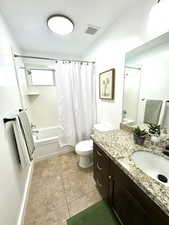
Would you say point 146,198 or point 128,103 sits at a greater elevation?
point 128,103

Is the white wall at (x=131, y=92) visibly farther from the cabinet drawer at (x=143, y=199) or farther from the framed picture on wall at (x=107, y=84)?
the cabinet drawer at (x=143, y=199)

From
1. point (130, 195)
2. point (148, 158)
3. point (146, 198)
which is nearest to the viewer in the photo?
point (146, 198)

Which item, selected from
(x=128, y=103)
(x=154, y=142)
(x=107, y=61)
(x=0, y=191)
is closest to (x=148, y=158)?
(x=154, y=142)

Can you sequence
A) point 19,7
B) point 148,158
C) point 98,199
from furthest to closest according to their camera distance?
point 98,199 < point 19,7 < point 148,158

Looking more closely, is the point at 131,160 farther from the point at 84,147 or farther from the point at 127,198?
the point at 84,147

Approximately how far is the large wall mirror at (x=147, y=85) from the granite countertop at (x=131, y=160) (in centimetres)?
28

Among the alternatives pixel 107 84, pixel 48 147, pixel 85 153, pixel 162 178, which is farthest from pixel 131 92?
pixel 48 147

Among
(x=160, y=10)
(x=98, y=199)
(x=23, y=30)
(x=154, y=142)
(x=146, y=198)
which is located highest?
(x=23, y=30)

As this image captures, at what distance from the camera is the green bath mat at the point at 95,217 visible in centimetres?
111

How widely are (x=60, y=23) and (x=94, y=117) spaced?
5.95ft

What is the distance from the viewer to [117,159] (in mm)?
884

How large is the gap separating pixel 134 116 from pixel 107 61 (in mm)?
1115

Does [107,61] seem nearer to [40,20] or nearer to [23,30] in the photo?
[40,20]

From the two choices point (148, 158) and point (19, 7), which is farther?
point (19, 7)
